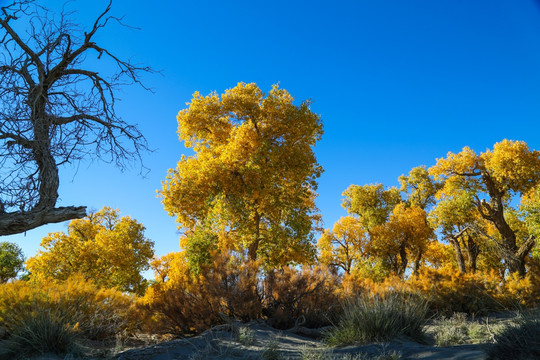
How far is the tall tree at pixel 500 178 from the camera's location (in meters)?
19.0

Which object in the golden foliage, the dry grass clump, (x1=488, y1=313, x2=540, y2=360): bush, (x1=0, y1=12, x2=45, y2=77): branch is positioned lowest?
(x1=488, y1=313, x2=540, y2=360): bush

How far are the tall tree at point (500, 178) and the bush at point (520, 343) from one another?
15.8 meters

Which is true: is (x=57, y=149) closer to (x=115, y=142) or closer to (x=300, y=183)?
(x=115, y=142)

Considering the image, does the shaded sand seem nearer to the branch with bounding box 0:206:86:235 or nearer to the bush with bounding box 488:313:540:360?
the bush with bounding box 488:313:540:360

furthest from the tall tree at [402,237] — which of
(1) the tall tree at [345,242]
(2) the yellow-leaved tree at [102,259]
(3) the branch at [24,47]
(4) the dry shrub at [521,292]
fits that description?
(3) the branch at [24,47]

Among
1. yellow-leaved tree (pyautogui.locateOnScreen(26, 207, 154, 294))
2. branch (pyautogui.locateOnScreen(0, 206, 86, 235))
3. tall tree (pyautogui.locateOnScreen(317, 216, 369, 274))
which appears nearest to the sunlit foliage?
yellow-leaved tree (pyautogui.locateOnScreen(26, 207, 154, 294))

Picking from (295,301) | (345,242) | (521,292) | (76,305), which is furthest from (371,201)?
(76,305)

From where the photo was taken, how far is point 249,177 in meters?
15.1

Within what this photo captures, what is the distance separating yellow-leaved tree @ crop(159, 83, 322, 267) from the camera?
1505 cm

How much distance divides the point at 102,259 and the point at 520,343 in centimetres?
2317

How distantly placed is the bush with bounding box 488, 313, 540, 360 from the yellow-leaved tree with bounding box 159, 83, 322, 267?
10766mm

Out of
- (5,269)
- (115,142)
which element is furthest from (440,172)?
(5,269)

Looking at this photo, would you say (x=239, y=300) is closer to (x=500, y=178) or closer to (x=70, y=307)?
(x=70, y=307)

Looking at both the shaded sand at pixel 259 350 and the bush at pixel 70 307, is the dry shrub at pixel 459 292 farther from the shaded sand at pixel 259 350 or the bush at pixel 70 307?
the bush at pixel 70 307
